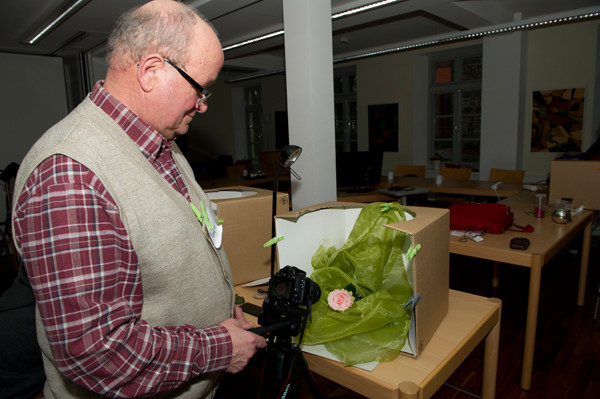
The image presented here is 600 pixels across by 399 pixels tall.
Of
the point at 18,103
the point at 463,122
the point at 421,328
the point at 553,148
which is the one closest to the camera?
the point at 421,328

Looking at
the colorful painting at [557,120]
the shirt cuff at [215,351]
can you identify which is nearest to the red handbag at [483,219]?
the shirt cuff at [215,351]

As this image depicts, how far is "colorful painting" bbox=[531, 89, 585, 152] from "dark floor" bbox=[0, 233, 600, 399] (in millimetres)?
2296

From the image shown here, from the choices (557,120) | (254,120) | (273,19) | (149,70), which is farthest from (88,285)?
(254,120)

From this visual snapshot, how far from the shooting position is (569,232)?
2.49m

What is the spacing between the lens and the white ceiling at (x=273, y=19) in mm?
4266

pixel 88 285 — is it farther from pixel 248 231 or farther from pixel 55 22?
pixel 55 22

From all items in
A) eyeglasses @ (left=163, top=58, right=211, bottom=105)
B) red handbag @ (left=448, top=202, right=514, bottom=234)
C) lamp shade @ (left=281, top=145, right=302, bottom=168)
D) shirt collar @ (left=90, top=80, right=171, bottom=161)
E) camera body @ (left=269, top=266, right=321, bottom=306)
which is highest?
eyeglasses @ (left=163, top=58, right=211, bottom=105)

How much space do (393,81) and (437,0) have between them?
3062 millimetres

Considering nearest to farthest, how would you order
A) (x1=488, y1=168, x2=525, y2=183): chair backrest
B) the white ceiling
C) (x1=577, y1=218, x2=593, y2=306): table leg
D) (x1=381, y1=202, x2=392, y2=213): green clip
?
(x1=381, y1=202, x2=392, y2=213): green clip < (x1=577, y1=218, x2=593, y2=306): table leg < the white ceiling < (x1=488, y1=168, x2=525, y2=183): chair backrest

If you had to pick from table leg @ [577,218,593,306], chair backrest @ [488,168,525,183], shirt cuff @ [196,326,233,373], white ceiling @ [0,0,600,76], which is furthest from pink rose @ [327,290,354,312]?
chair backrest @ [488,168,525,183]

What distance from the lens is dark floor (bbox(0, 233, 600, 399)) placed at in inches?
87.9

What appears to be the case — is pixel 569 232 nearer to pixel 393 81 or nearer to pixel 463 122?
pixel 463 122

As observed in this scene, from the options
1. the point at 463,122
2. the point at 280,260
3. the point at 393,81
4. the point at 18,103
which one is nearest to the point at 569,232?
the point at 280,260

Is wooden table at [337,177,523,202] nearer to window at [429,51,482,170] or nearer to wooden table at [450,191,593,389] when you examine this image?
wooden table at [450,191,593,389]
